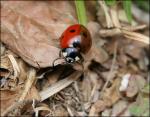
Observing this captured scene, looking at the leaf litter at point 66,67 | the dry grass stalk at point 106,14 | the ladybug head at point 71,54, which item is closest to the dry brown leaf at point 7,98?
the leaf litter at point 66,67

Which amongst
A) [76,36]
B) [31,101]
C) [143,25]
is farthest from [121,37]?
[31,101]

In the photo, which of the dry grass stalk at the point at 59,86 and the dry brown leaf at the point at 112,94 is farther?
the dry brown leaf at the point at 112,94

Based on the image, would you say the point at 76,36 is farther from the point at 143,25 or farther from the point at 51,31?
the point at 143,25

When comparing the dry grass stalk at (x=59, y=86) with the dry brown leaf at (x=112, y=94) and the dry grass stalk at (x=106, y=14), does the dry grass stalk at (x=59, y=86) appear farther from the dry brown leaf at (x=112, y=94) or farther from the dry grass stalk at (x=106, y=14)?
the dry grass stalk at (x=106, y=14)

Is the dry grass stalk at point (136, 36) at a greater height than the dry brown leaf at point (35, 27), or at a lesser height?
lesser

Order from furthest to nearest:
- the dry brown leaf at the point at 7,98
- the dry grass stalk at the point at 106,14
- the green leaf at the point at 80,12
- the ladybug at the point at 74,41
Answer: the dry grass stalk at the point at 106,14, the green leaf at the point at 80,12, the ladybug at the point at 74,41, the dry brown leaf at the point at 7,98

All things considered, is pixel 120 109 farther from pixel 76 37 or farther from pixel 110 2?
pixel 110 2

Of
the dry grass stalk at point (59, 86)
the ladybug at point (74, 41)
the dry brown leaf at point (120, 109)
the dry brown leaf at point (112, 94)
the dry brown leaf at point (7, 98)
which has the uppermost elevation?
the ladybug at point (74, 41)

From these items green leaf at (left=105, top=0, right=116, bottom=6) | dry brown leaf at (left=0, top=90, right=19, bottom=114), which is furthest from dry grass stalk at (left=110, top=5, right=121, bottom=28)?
dry brown leaf at (left=0, top=90, right=19, bottom=114)
